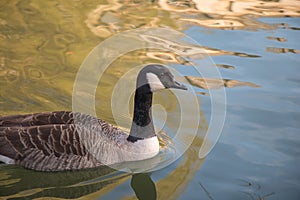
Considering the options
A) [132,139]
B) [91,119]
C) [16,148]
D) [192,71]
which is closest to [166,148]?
[132,139]

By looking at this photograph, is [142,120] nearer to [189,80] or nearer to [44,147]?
[44,147]

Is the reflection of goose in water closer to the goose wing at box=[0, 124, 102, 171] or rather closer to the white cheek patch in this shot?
the goose wing at box=[0, 124, 102, 171]

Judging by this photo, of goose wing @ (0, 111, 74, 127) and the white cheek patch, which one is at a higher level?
the white cheek patch

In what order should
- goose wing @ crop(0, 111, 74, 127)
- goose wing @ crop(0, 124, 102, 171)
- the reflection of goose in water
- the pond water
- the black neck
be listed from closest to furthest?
1. the reflection of goose in water
2. the pond water
3. goose wing @ crop(0, 124, 102, 171)
4. goose wing @ crop(0, 111, 74, 127)
5. the black neck

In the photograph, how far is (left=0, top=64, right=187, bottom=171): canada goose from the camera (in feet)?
24.6

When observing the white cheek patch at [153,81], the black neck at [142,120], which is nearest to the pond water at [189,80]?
the black neck at [142,120]

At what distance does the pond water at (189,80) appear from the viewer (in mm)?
7363

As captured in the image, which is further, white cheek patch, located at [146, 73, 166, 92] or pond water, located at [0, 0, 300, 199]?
white cheek patch, located at [146, 73, 166, 92]

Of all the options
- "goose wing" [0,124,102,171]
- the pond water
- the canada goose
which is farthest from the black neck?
"goose wing" [0,124,102,171]

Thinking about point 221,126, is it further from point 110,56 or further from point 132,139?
point 110,56

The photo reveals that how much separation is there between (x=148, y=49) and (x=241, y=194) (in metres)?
5.65

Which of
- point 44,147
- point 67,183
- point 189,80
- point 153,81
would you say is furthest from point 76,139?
point 189,80

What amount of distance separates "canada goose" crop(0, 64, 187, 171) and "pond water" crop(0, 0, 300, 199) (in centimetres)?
19

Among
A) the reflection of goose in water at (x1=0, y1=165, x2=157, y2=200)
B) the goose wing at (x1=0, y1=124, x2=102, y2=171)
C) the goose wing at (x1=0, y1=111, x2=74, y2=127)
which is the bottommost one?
the reflection of goose in water at (x1=0, y1=165, x2=157, y2=200)
